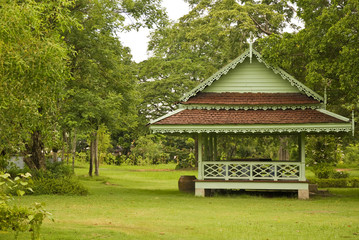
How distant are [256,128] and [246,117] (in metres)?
0.80

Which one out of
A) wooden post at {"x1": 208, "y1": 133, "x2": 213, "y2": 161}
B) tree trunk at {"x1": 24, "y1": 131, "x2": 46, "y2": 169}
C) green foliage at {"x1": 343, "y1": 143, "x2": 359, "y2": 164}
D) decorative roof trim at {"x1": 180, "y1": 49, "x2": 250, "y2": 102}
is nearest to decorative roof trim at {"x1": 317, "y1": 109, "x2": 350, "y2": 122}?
decorative roof trim at {"x1": 180, "y1": 49, "x2": 250, "y2": 102}

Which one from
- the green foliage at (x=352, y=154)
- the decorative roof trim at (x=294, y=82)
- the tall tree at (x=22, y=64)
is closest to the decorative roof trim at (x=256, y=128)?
the decorative roof trim at (x=294, y=82)

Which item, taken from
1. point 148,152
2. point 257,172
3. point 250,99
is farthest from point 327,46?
point 148,152

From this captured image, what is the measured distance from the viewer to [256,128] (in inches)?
798

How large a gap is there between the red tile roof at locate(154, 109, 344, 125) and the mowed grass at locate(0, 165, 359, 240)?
319 centimetres

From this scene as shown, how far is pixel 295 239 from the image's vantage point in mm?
10977

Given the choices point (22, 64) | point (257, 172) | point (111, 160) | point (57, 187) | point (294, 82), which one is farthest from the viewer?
point (111, 160)

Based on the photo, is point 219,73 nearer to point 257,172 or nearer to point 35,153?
point 257,172

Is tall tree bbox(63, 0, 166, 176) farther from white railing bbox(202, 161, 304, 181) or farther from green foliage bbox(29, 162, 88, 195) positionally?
white railing bbox(202, 161, 304, 181)

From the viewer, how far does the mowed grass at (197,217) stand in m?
11.4

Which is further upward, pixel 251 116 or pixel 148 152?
pixel 251 116

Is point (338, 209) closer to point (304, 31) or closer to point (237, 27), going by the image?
point (304, 31)

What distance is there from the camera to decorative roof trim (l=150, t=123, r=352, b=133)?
781 inches

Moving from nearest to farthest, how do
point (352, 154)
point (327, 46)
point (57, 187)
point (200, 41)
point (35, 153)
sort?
point (327, 46) < point (57, 187) < point (35, 153) < point (200, 41) < point (352, 154)
